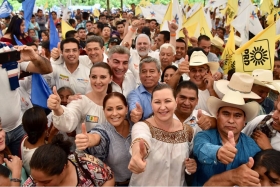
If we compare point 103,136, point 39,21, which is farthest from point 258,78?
point 39,21

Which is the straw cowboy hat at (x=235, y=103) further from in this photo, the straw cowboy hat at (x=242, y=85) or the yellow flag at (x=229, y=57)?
the yellow flag at (x=229, y=57)

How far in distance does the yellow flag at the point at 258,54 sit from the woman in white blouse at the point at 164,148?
5.18 feet

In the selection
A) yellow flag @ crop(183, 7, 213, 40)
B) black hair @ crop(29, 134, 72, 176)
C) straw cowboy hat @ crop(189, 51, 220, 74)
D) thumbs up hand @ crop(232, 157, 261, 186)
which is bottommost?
thumbs up hand @ crop(232, 157, 261, 186)

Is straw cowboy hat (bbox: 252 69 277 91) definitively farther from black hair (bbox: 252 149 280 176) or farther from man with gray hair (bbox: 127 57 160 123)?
black hair (bbox: 252 149 280 176)

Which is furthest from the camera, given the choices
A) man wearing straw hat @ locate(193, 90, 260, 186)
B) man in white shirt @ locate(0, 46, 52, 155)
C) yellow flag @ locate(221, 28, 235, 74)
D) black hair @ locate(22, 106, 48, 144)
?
yellow flag @ locate(221, 28, 235, 74)

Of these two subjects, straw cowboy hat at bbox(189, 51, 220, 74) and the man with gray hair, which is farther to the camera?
straw cowboy hat at bbox(189, 51, 220, 74)

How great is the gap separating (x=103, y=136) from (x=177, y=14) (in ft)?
18.5

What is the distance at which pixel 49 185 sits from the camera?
2.08 meters

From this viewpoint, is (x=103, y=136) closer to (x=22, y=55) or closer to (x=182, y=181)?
(x=182, y=181)

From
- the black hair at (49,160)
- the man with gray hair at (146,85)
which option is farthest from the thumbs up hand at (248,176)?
the man with gray hair at (146,85)

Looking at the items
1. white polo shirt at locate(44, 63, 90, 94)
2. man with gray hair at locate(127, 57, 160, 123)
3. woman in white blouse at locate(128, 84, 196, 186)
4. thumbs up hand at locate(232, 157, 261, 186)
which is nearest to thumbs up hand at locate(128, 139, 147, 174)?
woman in white blouse at locate(128, 84, 196, 186)

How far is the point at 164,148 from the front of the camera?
2.29 metres

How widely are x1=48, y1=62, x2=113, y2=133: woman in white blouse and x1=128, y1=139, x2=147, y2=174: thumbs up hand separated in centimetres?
85

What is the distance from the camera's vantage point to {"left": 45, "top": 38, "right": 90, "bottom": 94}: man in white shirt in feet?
13.7
